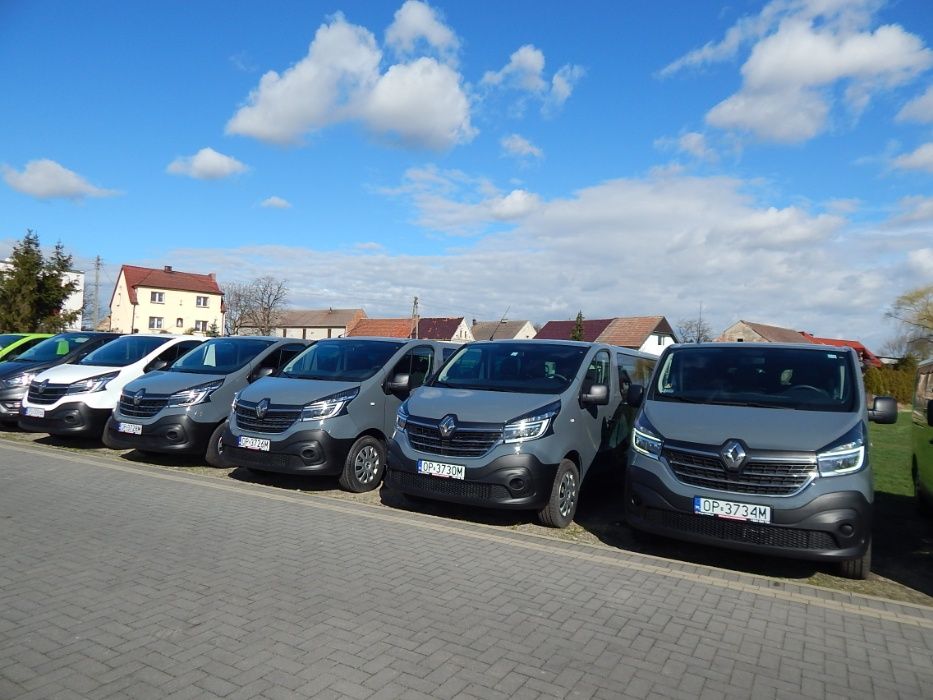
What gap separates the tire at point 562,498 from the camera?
704 centimetres

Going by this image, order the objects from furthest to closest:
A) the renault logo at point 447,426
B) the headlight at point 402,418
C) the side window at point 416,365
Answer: the side window at point 416,365, the headlight at point 402,418, the renault logo at point 447,426

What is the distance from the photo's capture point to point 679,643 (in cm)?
436

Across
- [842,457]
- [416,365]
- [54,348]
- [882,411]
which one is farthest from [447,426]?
[54,348]

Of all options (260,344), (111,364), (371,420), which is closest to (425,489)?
(371,420)

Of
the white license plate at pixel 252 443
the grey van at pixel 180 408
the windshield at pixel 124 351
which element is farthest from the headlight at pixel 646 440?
the windshield at pixel 124 351

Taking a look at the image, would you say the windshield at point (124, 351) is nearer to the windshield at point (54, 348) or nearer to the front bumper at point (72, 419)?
the front bumper at point (72, 419)

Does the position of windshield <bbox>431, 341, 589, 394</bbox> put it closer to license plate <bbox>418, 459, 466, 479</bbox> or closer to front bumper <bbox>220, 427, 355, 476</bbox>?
license plate <bbox>418, 459, 466, 479</bbox>

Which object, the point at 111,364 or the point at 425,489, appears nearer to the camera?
the point at 425,489

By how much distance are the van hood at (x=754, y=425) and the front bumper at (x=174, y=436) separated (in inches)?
248

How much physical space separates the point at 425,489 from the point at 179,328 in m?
72.1

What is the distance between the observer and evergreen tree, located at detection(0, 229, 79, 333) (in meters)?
26.0

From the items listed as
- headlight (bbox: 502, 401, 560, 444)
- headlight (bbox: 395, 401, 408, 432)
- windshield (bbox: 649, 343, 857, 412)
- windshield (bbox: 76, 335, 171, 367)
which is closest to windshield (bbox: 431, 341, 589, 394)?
headlight (bbox: 502, 401, 560, 444)

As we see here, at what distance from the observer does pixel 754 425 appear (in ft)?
19.3

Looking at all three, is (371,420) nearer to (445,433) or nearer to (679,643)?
(445,433)
